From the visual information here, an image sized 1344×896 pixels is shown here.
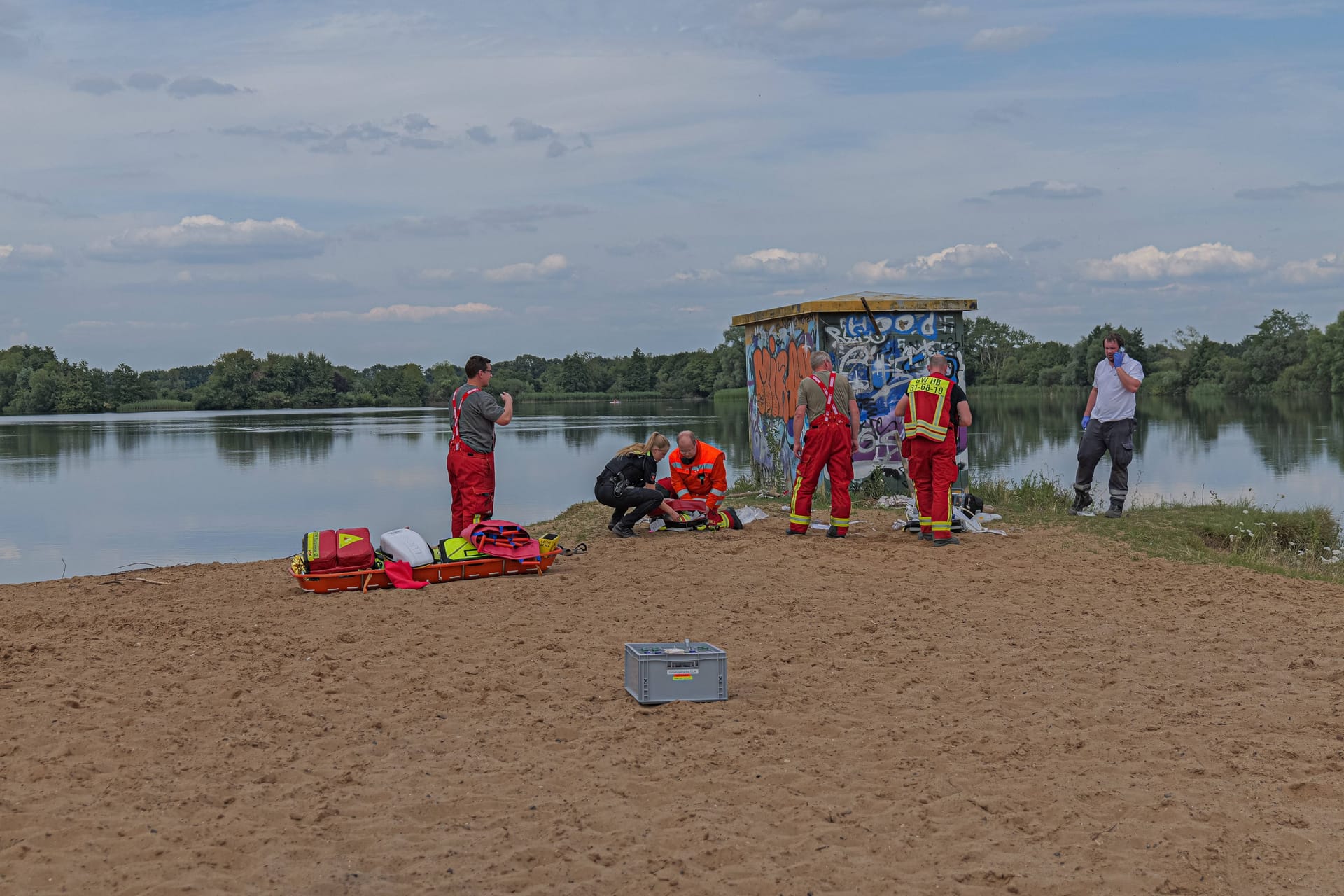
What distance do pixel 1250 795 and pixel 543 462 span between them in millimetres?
26680

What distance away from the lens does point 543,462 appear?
1209 inches

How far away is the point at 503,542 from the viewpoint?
9758 mm

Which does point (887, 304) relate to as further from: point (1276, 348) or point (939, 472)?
point (1276, 348)

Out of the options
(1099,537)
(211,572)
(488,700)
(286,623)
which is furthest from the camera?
(1099,537)

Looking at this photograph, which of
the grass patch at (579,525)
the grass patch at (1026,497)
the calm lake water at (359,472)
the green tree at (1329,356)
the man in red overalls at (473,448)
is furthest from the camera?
the green tree at (1329,356)

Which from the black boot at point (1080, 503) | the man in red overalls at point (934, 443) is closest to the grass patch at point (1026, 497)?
the black boot at point (1080, 503)

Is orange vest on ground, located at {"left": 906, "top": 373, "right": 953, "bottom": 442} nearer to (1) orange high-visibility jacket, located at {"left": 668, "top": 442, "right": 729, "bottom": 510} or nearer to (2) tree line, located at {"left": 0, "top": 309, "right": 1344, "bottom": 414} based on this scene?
(1) orange high-visibility jacket, located at {"left": 668, "top": 442, "right": 729, "bottom": 510}

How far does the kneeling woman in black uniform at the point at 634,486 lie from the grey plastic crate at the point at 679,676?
548 cm

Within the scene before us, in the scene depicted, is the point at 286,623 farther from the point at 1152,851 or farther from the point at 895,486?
Result: the point at 895,486

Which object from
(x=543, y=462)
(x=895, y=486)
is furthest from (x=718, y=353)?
(x=895, y=486)

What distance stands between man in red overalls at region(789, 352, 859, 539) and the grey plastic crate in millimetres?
5312

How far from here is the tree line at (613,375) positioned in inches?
3056

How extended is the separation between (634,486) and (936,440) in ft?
9.93

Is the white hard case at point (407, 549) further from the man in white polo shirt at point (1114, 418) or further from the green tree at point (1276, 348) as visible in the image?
the green tree at point (1276, 348)
